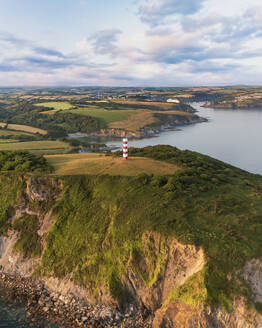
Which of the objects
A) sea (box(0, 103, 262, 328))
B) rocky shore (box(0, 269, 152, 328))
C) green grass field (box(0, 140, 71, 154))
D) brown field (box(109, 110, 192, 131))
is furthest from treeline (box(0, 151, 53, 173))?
brown field (box(109, 110, 192, 131))

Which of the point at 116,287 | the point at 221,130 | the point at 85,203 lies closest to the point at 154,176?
the point at 85,203

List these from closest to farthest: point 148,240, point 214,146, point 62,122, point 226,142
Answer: point 148,240 < point 214,146 < point 226,142 < point 62,122

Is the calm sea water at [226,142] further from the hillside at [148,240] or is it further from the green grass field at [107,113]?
the hillside at [148,240]

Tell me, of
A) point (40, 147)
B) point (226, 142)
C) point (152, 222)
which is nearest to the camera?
point (152, 222)

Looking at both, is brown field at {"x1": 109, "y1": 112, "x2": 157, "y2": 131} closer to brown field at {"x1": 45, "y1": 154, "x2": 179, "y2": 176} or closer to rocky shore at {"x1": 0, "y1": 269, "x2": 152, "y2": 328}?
brown field at {"x1": 45, "y1": 154, "x2": 179, "y2": 176}

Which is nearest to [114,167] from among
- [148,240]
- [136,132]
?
[148,240]

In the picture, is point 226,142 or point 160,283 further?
point 226,142

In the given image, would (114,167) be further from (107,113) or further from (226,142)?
(107,113)

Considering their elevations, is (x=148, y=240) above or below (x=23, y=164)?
below

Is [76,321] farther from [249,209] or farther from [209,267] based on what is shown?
[249,209]
